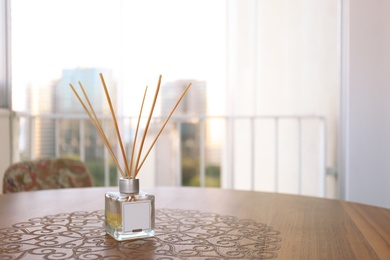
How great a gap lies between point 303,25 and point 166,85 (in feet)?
3.28

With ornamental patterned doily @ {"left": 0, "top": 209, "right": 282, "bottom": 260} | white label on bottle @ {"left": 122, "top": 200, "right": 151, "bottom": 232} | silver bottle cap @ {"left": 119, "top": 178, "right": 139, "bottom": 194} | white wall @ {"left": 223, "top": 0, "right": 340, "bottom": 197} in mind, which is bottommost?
ornamental patterned doily @ {"left": 0, "top": 209, "right": 282, "bottom": 260}

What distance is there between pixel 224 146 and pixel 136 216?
105 inches

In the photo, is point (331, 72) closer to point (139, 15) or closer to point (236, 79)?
point (236, 79)

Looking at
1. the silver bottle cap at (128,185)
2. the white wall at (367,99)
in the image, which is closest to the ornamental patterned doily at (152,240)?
the silver bottle cap at (128,185)

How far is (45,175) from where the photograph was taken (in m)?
2.14

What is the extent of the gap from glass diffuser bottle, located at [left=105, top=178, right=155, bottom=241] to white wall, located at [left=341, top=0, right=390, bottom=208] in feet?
7.40

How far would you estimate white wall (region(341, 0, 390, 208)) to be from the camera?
3117mm

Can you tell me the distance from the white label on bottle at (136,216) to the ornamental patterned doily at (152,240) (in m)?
0.03

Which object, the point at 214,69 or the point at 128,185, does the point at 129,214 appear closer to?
the point at 128,185

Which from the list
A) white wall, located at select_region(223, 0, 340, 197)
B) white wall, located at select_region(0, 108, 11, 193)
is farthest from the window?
white wall, located at select_region(0, 108, 11, 193)

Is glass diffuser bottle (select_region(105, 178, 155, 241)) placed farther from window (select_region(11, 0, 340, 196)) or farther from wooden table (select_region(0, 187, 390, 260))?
window (select_region(11, 0, 340, 196))

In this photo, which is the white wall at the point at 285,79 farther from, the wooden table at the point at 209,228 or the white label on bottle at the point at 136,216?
the white label on bottle at the point at 136,216

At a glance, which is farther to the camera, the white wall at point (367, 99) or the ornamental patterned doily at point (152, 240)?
the white wall at point (367, 99)

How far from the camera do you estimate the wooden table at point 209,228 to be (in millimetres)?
1036
